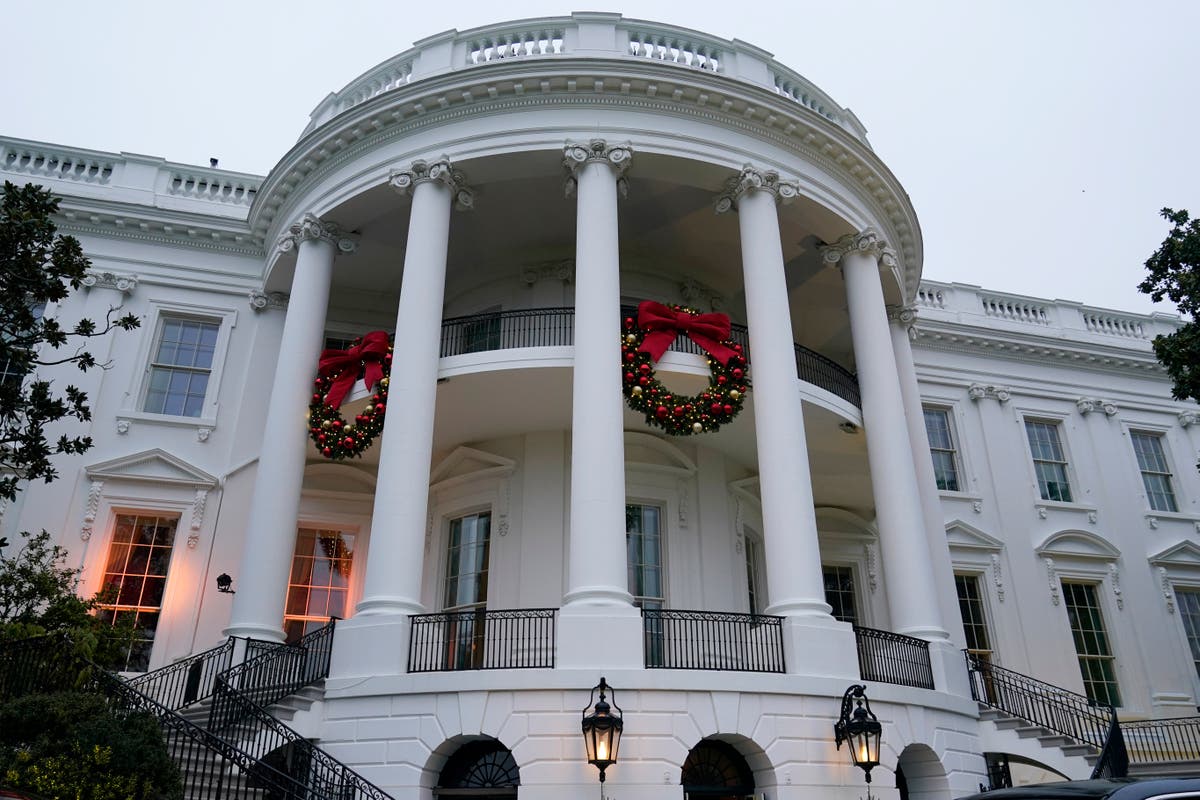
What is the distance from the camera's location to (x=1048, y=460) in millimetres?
21938

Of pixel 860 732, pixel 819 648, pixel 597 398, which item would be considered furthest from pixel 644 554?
pixel 860 732

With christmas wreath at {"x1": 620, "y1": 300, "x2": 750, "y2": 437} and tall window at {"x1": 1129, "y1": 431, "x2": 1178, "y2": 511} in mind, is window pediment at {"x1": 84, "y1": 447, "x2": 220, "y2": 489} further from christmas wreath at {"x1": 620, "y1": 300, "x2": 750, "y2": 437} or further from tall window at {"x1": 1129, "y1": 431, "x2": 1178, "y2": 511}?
Answer: tall window at {"x1": 1129, "y1": 431, "x2": 1178, "y2": 511}

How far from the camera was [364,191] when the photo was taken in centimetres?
1471

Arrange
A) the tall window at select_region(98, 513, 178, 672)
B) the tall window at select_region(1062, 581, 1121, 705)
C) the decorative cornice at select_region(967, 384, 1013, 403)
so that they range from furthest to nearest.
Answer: the decorative cornice at select_region(967, 384, 1013, 403) < the tall window at select_region(1062, 581, 1121, 705) < the tall window at select_region(98, 513, 178, 672)

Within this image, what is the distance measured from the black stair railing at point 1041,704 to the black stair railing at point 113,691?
10466mm

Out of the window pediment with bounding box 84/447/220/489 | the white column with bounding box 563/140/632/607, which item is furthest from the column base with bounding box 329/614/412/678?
the window pediment with bounding box 84/447/220/489

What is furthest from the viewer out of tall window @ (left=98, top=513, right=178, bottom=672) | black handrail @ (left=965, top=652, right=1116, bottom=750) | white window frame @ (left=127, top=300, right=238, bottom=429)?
white window frame @ (left=127, top=300, right=238, bottom=429)

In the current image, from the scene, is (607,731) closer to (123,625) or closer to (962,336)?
(123,625)

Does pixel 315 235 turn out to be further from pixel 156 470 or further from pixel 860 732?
pixel 860 732

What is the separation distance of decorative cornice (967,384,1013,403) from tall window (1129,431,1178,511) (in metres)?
3.72

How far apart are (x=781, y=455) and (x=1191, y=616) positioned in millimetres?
15204

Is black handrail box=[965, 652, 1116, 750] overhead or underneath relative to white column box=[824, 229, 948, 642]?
underneath

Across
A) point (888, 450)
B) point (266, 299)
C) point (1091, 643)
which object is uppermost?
point (266, 299)

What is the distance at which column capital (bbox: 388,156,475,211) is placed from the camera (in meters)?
14.0
